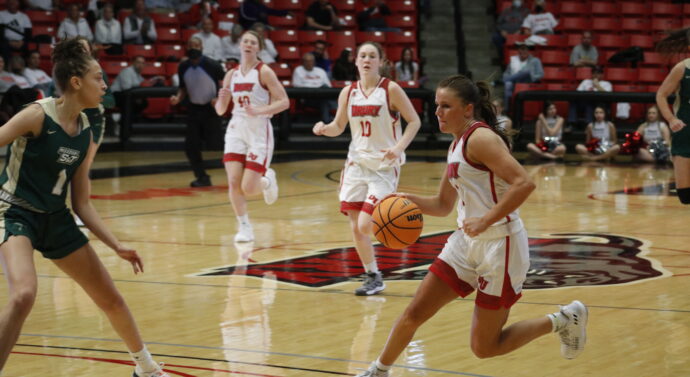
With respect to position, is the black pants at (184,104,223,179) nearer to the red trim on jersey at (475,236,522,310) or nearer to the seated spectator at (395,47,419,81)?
the seated spectator at (395,47,419,81)

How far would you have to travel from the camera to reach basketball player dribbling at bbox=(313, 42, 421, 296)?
758 cm

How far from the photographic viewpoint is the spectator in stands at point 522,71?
Answer: 65.2ft

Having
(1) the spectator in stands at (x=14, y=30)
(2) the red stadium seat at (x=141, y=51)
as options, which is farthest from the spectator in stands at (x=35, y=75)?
(2) the red stadium seat at (x=141, y=51)

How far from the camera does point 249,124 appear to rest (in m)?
10.2

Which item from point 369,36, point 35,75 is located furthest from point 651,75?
point 35,75

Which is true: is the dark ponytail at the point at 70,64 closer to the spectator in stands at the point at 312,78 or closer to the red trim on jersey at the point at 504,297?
the red trim on jersey at the point at 504,297

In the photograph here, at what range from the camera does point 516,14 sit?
21.7m

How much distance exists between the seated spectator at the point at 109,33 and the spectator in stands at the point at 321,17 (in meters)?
3.85

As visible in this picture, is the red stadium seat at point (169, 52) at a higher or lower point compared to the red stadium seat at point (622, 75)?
higher

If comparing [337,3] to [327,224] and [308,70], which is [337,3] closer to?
[308,70]

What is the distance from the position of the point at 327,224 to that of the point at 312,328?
4684mm

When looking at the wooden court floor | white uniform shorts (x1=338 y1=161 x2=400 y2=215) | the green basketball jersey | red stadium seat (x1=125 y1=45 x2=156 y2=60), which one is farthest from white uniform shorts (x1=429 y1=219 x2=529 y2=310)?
red stadium seat (x1=125 y1=45 x2=156 y2=60)

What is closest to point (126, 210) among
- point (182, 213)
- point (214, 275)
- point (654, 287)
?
point (182, 213)

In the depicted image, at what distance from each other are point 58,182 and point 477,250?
76.1 inches
